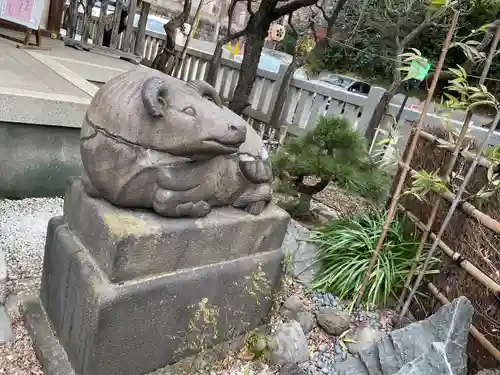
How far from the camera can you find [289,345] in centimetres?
246

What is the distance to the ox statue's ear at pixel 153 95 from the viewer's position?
1.68 meters

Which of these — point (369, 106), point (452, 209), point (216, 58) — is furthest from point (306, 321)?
point (216, 58)

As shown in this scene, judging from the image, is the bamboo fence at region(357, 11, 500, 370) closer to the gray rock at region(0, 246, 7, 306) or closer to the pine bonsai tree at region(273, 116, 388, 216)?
the pine bonsai tree at region(273, 116, 388, 216)

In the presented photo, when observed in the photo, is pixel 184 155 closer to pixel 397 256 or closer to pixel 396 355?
pixel 396 355

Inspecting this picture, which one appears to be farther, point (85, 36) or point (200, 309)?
point (85, 36)

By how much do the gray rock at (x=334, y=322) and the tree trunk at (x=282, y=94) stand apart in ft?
15.1

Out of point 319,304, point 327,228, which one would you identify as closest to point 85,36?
point 327,228

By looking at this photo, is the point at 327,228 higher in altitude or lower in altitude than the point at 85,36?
lower

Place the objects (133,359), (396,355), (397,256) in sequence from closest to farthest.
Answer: (133,359) → (396,355) → (397,256)

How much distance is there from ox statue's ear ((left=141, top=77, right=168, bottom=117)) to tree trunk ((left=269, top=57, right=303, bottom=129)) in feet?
17.3

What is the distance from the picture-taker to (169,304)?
202 centimetres

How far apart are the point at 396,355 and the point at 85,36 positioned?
7014mm

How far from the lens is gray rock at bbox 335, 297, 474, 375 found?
2.14m

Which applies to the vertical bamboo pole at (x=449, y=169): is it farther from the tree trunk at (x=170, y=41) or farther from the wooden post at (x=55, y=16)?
the wooden post at (x=55, y=16)
